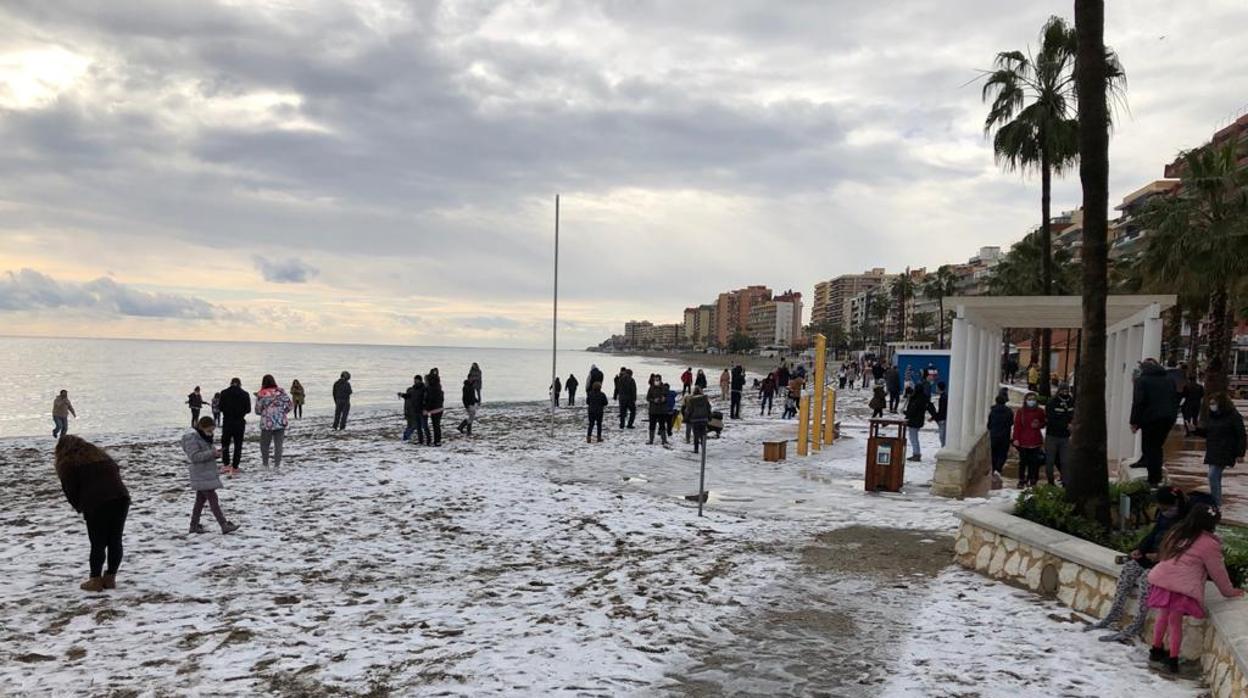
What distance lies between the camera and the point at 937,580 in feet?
23.9

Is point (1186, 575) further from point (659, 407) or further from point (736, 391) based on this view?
point (736, 391)

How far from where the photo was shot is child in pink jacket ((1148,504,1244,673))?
5.00 meters

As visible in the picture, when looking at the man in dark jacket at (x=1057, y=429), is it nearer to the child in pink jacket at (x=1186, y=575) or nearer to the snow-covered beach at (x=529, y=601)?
the snow-covered beach at (x=529, y=601)

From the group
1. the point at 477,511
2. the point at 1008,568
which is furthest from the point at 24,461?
the point at 1008,568

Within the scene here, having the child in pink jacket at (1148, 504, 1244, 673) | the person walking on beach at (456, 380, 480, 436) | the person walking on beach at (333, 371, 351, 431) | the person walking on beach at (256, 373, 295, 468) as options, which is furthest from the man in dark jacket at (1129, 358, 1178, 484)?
the person walking on beach at (333, 371, 351, 431)

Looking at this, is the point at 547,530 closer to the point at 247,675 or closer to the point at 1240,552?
the point at 247,675

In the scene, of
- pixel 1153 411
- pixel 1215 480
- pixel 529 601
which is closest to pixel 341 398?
pixel 529 601

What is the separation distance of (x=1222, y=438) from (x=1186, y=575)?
235 inches

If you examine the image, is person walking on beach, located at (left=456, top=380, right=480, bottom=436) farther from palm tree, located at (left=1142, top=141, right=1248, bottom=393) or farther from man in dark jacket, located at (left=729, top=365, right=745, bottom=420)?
palm tree, located at (left=1142, top=141, right=1248, bottom=393)

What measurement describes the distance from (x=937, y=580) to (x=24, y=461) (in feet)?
56.8

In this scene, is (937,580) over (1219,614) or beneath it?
beneath

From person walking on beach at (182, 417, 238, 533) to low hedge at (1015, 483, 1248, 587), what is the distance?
8673 mm

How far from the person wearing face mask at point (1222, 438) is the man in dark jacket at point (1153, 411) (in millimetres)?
457

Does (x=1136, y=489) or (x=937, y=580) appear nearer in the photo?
(x=937, y=580)
